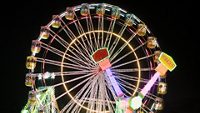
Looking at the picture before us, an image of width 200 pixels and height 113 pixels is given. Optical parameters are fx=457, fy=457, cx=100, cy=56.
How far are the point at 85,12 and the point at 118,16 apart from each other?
1179 millimetres

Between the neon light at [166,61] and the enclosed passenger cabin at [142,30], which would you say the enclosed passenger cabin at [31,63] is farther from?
the neon light at [166,61]

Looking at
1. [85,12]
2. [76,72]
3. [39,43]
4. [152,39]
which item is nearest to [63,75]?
[76,72]

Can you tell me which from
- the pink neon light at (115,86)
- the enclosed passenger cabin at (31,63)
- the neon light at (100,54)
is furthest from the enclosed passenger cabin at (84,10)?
the enclosed passenger cabin at (31,63)

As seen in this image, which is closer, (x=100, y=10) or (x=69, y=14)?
(x=69, y=14)

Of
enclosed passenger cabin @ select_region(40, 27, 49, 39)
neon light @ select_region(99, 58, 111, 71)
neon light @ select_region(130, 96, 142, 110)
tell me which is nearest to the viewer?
neon light @ select_region(130, 96, 142, 110)

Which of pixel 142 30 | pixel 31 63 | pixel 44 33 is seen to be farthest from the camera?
pixel 142 30

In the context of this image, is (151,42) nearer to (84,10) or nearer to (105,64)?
(105,64)

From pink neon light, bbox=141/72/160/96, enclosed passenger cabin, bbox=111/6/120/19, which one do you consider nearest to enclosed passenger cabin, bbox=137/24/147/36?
enclosed passenger cabin, bbox=111/6/120/19

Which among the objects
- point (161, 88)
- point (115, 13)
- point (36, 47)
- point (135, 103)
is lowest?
point (135, 103)

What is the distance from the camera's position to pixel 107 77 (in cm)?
1511

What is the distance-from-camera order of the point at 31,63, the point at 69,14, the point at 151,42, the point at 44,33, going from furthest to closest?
the point at 151,42, the point at 69,14, the point at 44,33, the point at 31,63

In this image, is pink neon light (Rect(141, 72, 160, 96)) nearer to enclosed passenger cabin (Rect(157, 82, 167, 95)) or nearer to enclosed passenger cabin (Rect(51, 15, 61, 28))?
enclosed passenger cabin (Rect(157, 82, 167, 95))

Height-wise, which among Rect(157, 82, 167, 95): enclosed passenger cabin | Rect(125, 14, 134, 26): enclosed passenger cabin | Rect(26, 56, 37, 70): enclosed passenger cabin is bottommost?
Rect(157, 82, 167, 95): enclosed passenger cabin

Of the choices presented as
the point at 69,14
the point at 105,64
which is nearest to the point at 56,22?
the point at 69,14
